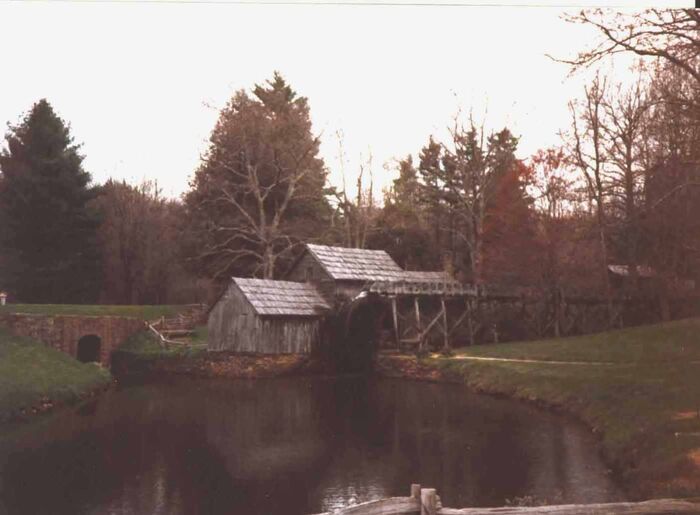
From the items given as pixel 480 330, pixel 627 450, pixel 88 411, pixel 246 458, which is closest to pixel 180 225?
pixel 480 330

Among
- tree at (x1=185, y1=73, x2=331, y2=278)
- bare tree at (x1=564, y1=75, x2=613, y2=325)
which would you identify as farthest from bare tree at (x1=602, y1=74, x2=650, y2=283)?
tree at (x1=185, y1=73, x2=331, y2=278)

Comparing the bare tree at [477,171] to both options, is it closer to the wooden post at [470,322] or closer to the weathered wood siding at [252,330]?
the wooden post at [470,322]

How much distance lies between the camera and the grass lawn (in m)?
11.6

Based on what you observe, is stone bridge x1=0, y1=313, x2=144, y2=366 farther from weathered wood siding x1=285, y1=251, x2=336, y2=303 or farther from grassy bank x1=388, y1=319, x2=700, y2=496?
grassy bank x1=388, y1=319, x2=700, y2=496

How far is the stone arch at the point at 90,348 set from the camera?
108ft

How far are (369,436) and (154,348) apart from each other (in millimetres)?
20438

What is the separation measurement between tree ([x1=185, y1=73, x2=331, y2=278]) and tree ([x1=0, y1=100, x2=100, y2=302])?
21.1m

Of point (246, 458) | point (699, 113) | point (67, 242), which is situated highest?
point (699, 113)

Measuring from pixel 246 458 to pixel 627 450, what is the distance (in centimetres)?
776

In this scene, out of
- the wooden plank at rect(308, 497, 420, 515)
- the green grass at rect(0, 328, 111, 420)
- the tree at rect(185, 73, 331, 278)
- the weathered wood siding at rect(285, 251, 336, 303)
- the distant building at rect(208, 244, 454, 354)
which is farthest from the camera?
the tree at rect(185, 73, 331, 278)

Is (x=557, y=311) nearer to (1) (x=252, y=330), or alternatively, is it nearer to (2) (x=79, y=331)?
(1) (x=252, y=330)

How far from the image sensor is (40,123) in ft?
53.3

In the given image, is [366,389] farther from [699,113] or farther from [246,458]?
[699,113]

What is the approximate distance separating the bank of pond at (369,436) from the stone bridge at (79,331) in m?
0.92
